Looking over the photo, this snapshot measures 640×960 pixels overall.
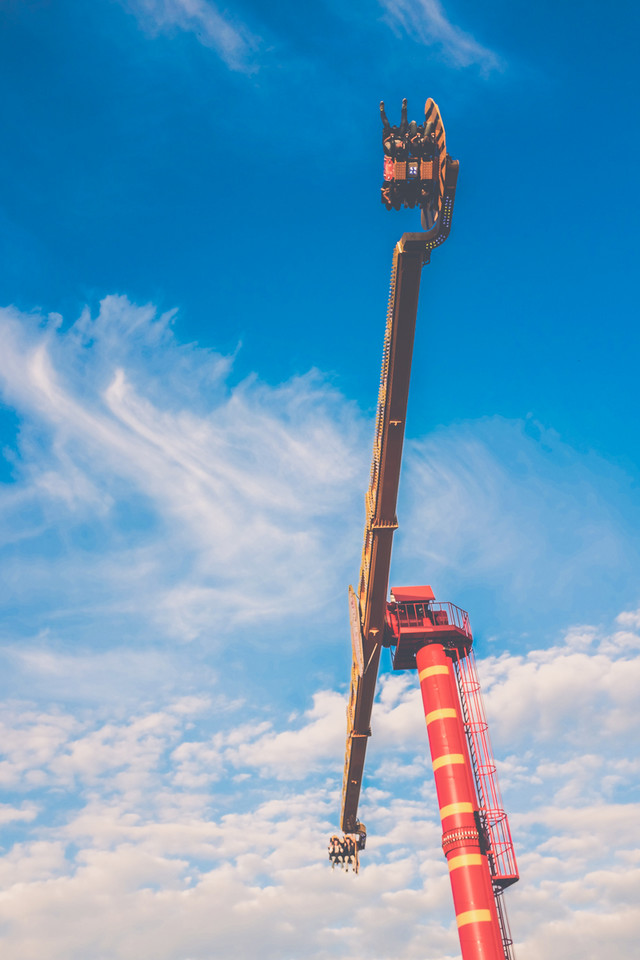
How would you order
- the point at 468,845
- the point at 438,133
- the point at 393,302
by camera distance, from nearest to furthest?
the point at 438,133
the point at 393,302
the point at 468,845

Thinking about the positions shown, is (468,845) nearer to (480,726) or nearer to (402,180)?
(480,726)

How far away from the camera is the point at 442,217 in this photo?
1772 centimetres

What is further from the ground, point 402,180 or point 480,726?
point 480,726

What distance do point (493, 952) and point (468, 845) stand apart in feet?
11.0

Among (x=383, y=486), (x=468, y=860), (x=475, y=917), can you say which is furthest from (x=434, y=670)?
(x=383, y=486)

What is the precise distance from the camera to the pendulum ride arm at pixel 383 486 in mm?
18797

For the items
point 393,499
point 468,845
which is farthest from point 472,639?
point 393,499

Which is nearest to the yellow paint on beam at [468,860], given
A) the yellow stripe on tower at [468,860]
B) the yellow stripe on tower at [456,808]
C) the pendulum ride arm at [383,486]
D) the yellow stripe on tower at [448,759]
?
the yellow stripe on tower at [468,860]

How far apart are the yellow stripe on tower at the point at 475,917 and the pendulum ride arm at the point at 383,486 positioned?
351 inches

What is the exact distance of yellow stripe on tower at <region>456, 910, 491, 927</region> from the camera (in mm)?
26375

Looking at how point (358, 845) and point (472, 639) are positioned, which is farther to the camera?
point (358, 845)

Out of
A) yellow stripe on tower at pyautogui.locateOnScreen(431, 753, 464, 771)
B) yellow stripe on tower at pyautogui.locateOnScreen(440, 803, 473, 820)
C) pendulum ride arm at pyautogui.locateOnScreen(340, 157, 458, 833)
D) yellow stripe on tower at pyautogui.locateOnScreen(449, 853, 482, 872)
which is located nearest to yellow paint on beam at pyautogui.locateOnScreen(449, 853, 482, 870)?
yellow stripe on tower at pyautogui.locateOnScreen(449, 853, 482, 872)

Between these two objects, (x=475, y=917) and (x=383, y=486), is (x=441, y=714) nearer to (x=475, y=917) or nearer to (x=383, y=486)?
(x=475, y=917)

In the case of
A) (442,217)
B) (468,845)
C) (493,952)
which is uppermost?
Answer: (442,217)
